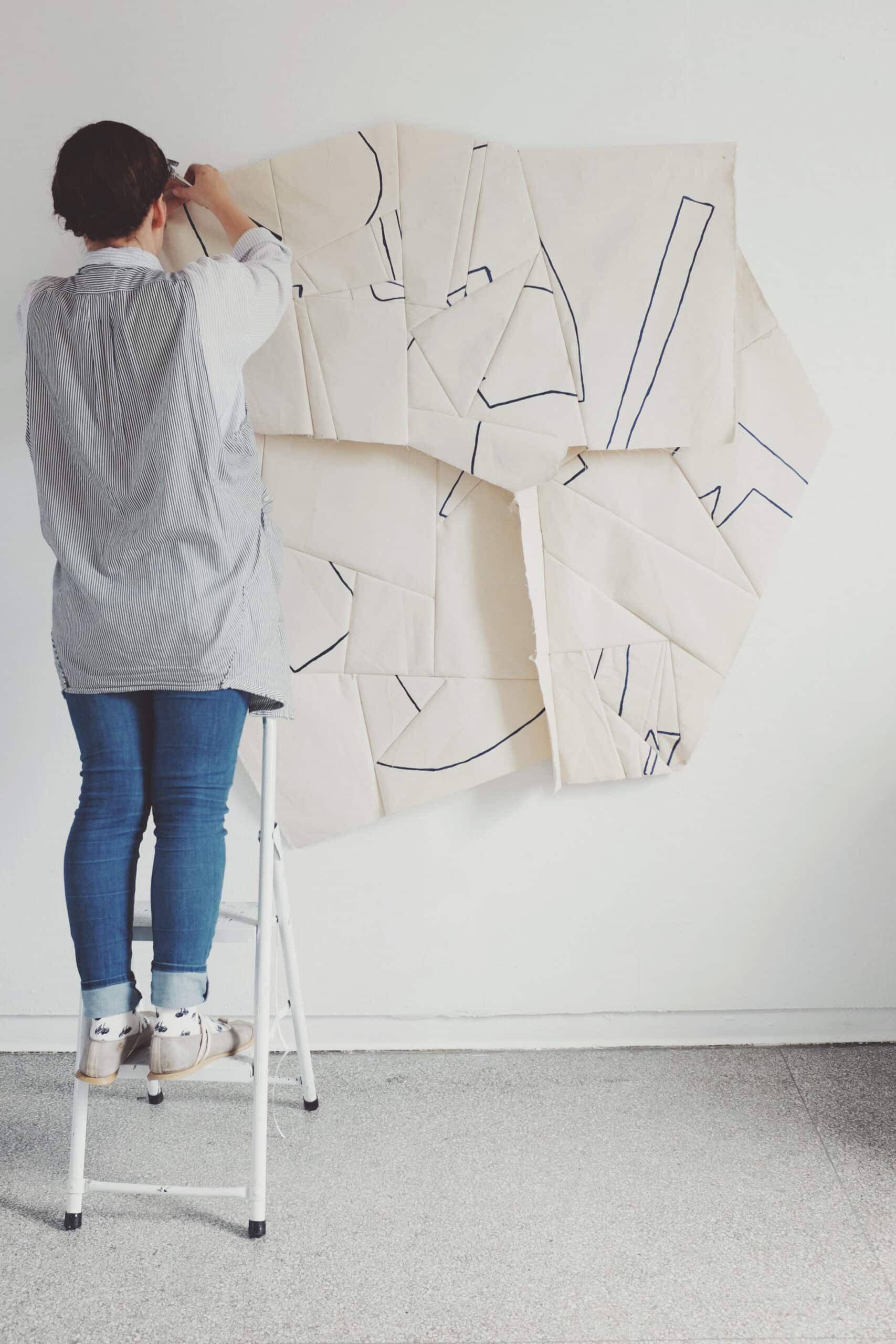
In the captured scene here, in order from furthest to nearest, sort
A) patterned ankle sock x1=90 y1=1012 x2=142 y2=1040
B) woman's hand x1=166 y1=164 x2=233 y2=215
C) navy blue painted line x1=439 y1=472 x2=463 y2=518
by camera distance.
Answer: navy blue painted line x1=439 y1=472 x2=463 y2=518, woman's hand x1=166 y1=164 x2=233 y2=215, patterned ankle sock x1=90 y1=1012 x2=142 y2=1040

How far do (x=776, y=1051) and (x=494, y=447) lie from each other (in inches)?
48.1

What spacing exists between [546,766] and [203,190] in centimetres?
111

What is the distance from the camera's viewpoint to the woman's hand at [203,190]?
1.64m

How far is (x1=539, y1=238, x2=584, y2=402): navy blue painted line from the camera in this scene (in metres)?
1.71

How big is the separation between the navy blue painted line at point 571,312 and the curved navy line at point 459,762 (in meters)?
0.55

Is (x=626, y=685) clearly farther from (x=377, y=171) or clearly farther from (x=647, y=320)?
(x=377, y=171)

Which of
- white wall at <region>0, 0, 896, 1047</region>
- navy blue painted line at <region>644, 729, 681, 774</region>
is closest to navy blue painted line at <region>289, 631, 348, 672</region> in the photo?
white wall at <region>0, 0, 896, 1047</region>

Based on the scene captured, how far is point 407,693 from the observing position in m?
1.83

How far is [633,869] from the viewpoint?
1.94 metres

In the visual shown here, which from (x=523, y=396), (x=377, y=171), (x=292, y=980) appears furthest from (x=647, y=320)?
(x=292, y=980)

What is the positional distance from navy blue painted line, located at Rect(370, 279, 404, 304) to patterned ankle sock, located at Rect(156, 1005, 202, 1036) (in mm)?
1125

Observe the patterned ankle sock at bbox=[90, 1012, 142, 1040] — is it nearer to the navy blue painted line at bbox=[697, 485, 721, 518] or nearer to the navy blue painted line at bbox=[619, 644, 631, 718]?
the navy blue painted line at bbox=[619, 644, 631, 718]

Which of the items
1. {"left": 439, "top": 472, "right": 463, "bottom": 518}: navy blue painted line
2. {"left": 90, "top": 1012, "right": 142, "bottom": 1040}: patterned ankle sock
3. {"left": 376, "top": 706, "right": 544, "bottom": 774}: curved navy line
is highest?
{"left": 439, "top": 472, "right": 463, "bottom": 518}: navy blue painted line

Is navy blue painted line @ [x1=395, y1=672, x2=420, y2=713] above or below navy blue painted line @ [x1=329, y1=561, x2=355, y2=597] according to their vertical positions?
below
